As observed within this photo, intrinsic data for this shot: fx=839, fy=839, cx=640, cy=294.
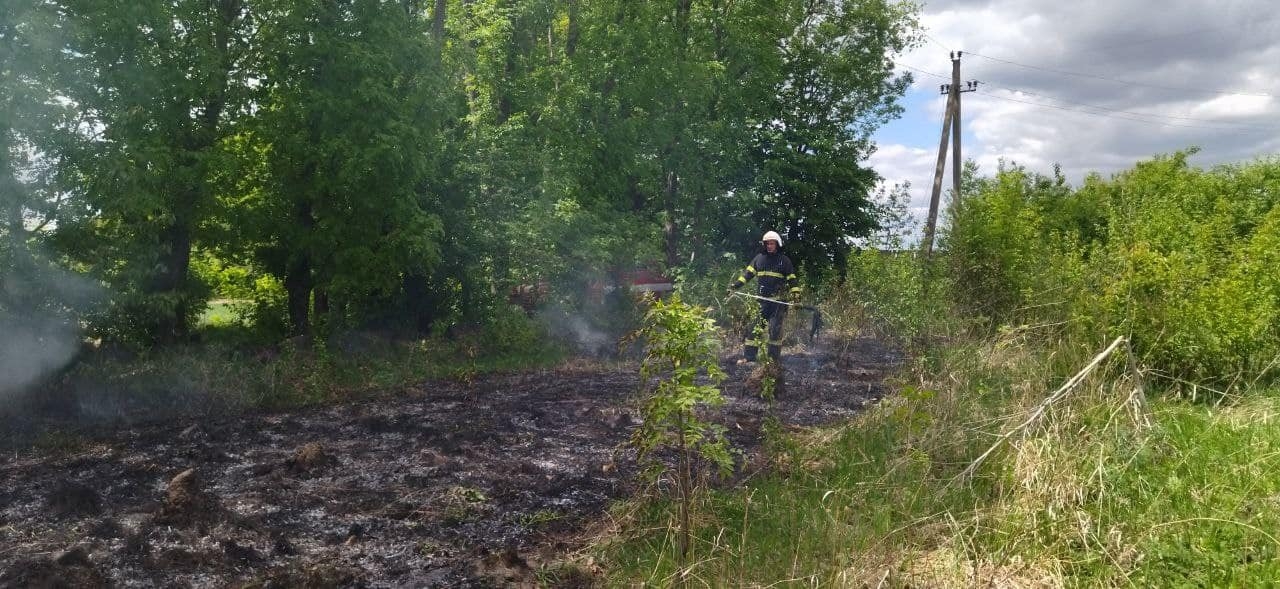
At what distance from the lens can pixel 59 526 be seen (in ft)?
20.1

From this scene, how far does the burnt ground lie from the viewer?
5.48 m

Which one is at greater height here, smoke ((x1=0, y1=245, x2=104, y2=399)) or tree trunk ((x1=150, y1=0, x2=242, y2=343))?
tree trunk ((x1=150, y1=0, x2=242, y2=343))

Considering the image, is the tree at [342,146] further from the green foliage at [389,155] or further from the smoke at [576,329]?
the smoke at [576,329]

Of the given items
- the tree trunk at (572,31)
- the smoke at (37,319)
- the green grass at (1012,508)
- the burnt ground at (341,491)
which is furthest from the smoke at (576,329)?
the green grass at (1012,508)

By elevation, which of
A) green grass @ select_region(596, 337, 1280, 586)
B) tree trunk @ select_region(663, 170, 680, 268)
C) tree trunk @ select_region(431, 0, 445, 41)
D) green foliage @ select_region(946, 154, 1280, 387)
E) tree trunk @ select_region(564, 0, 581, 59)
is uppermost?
tree trunk @ select_region(564, 0, 581, 59)

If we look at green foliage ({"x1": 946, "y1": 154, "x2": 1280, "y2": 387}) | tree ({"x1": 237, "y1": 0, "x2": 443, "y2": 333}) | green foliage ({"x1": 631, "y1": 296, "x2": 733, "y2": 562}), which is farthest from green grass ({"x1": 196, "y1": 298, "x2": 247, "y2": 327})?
green foliage ({"x1": 946, "y1": 154, "x2": 1280, "y2": 387})

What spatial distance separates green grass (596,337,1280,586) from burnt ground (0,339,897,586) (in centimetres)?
103

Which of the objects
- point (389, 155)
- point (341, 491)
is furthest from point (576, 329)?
point (341, 491)

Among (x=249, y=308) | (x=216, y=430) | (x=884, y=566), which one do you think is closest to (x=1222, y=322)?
(x=884, y=566)

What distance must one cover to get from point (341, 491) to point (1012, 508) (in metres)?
5.16

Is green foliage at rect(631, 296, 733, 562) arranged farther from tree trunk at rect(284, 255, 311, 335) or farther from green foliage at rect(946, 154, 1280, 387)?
tree trunk at rect(284, 255, 311, 335)

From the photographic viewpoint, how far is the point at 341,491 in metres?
7.05

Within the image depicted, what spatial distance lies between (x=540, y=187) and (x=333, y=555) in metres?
9.99

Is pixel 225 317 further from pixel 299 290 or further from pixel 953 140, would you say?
pixel 953 140
